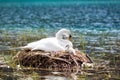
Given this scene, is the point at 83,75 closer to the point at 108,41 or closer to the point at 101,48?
the point at 101,48

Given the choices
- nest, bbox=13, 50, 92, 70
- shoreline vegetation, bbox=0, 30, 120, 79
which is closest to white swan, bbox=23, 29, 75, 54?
nest, bbox=13, 50, 92, 70

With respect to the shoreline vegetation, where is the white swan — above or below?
above

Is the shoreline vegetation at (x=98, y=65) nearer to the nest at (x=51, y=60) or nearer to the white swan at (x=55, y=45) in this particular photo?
the nest at (x=51, y=60)

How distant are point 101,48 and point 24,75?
27.9ft

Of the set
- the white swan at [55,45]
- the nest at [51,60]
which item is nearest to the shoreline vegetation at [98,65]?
the nest at [51,60]

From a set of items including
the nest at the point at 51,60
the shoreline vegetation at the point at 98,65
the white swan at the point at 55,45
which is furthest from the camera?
the white swan at the point at 55,45

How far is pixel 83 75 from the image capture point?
56.9 feet

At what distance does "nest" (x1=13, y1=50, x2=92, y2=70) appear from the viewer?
18812 millimetres

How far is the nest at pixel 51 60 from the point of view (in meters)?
18.8

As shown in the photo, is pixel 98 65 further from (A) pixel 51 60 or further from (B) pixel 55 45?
(A) pixel 51 60

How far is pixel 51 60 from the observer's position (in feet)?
61.7

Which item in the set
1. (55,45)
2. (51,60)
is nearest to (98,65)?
(55,45)

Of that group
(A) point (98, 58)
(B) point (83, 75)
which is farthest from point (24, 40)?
(B) point (83, 75)

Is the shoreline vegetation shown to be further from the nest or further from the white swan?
the white swan
